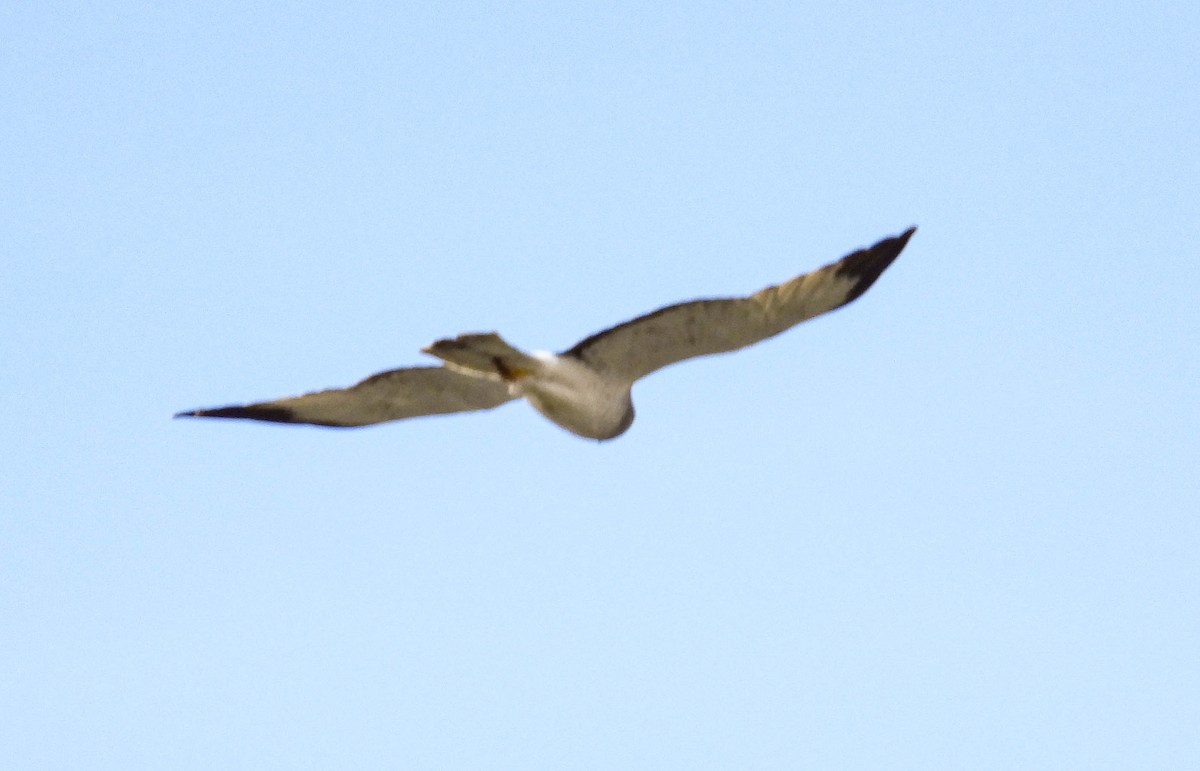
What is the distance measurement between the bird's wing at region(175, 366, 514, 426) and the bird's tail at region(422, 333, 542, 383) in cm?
58

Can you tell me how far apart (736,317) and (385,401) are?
325 cm

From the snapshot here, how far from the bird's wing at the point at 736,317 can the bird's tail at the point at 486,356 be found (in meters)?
0.40

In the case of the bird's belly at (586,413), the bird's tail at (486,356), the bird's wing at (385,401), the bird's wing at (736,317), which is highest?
the bird's wing at (385,401)

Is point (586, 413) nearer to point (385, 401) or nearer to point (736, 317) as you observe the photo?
point (736, 317)

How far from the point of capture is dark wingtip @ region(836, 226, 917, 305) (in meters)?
→ 16.1

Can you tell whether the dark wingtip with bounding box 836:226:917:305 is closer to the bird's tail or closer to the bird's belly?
the bird's belly

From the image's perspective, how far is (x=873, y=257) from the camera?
16141 mm

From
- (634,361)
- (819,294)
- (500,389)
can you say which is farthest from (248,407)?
(819,294)

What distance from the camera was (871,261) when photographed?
16.2 metres

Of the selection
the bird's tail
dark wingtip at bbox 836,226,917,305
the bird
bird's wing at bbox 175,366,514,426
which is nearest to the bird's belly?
the bird

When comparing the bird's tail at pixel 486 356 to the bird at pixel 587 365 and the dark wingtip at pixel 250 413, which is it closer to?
the bird at pixel 587 365

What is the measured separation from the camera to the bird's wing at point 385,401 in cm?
1753

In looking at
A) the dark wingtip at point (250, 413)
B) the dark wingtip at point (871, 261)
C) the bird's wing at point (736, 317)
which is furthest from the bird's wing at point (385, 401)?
the dark wingtip at point (871, 261)

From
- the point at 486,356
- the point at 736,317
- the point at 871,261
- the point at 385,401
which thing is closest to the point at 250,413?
the point at 385,401
